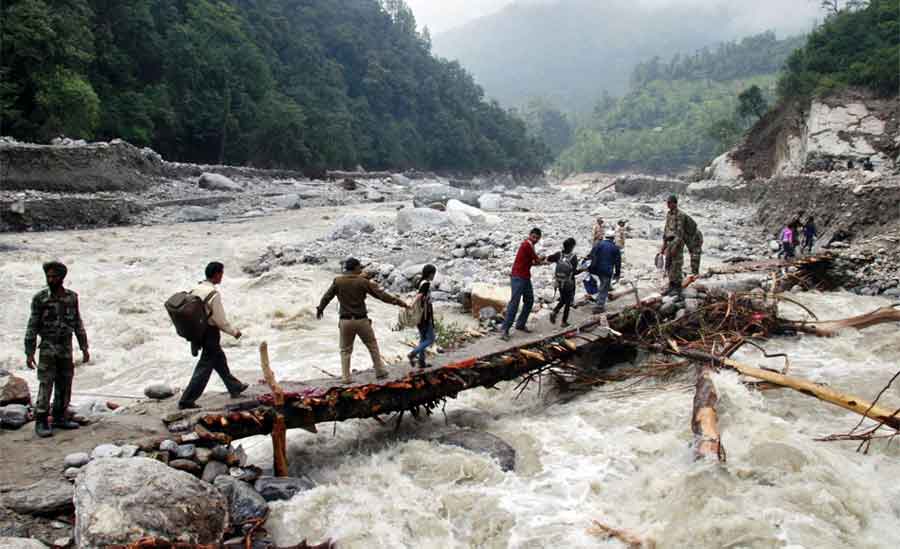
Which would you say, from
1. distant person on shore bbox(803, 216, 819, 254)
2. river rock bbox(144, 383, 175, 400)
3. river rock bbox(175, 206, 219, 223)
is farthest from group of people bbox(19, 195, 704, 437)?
river rock bbox(175, 206, 219, 223)

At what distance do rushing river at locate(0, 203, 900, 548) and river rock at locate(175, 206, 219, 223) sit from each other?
43.5 ft

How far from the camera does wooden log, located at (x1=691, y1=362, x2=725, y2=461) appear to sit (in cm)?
496

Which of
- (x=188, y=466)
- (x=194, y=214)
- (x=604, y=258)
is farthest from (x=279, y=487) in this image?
(x=194, y=214)

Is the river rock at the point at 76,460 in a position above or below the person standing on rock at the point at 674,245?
below

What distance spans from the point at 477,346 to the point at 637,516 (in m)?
3.08

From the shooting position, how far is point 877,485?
186 inches

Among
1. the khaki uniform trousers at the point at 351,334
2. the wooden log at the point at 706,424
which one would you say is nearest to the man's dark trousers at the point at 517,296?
the khaki uniform trousers at the point at 351,334

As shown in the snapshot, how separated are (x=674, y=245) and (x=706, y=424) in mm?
4284

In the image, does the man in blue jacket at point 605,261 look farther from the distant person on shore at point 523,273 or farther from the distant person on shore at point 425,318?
the distant person on shore at point 425,318

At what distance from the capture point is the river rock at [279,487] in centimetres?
483

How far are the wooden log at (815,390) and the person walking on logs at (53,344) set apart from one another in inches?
246

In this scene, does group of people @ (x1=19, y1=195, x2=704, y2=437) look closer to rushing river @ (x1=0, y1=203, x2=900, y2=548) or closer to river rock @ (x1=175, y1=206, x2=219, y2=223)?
rushing river @ (x1=0, y1=203, x2=900, y2=548)

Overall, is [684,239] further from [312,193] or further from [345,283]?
[312,193]

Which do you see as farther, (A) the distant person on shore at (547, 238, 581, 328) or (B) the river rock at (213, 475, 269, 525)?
(A) the distant person on shore at (547, 238, 581, 328)
